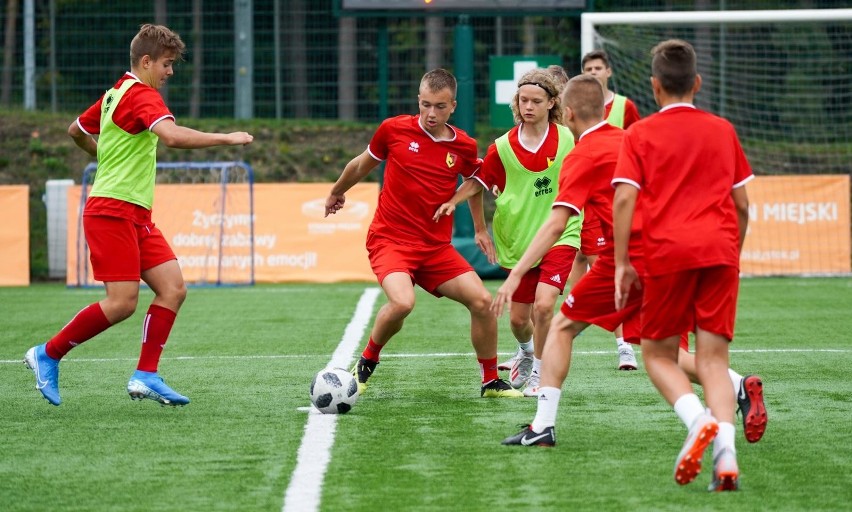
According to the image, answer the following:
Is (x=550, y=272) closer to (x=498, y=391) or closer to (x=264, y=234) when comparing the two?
(x=498, y=391)

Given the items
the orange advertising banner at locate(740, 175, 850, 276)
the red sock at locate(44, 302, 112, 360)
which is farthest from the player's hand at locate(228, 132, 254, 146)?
the orange advertising banner at locate(740, 175, 850, 276)

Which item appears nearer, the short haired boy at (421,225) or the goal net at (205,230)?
the short haired boy at (421,225)

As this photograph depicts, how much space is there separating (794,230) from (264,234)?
22.8ft

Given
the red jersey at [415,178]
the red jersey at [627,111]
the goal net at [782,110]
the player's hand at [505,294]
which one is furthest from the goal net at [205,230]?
the player's hand at [505,294]

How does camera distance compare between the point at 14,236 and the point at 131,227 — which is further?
the point at 14,236

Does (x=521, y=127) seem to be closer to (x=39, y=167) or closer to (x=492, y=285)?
(x=492, y=285)

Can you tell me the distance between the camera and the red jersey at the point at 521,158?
753cm

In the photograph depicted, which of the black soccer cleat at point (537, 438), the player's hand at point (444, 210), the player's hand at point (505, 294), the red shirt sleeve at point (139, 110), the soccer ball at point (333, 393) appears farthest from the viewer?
the player's hand at point (444, 210)

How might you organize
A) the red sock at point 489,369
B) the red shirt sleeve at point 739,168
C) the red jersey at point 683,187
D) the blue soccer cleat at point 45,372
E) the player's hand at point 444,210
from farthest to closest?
the red sock at point 489,369 → the player's hand at point 444,210 → the blue soccer cleat at point 45,372 → the red shirt sleeve at point 739,168 → the red jersey at point 683,187

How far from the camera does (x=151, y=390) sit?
6773 millimetres

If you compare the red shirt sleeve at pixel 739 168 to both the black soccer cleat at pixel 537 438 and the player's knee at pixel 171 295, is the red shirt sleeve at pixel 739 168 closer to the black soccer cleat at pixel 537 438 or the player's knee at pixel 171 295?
the black soccer cleat at pixel 537 438

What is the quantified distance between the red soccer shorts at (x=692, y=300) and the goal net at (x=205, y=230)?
12.4m

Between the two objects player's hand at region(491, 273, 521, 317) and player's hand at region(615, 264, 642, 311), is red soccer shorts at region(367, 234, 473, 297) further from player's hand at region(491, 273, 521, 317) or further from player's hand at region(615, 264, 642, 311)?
player's hand at region(615, 264, 642, 311)

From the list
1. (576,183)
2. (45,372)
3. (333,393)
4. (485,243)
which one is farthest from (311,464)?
(485,243)
